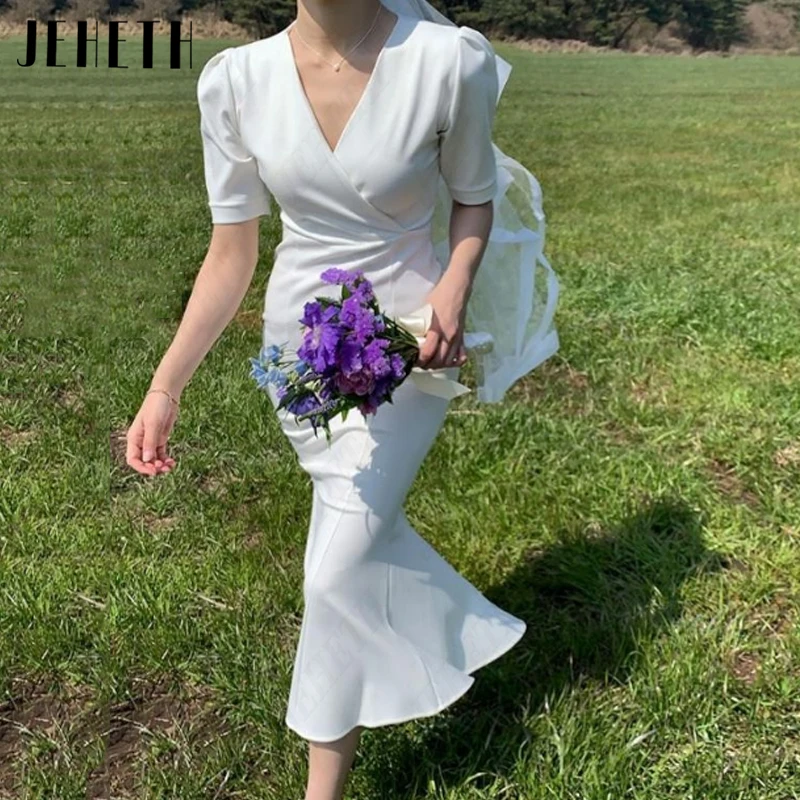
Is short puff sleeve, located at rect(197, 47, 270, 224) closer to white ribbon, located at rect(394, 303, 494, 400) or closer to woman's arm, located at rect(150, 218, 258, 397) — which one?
woman's arm, located at rect(150, 218, 258, 397)

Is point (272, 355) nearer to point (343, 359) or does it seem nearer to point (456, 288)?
point (343, 359)

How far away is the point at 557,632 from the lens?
296cm

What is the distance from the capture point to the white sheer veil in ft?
8.28

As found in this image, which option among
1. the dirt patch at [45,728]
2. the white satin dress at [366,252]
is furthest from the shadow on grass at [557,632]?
the dirt patch at [45,728]

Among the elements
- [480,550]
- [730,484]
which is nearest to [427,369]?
[480,550]

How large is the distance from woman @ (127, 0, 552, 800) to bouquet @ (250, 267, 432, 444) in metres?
0.09

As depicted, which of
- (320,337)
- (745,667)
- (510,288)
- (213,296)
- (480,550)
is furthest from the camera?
(480,550)

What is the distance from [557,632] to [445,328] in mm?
1254

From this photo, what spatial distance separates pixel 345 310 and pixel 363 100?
393 mm

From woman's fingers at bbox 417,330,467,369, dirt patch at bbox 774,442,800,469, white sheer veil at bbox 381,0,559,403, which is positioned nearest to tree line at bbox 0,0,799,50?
dirt patch at bbox 774,442,800,469

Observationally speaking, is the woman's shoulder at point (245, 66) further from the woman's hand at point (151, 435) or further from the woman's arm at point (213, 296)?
the woman's hand at point (151, 435)

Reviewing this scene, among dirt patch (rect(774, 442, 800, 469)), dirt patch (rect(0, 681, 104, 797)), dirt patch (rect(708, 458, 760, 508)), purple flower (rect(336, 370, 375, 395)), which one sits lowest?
dirt patch (rect(0, 681, 104, 797))

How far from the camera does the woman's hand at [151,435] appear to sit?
2279 mm

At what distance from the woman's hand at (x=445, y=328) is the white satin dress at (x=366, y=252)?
12 centimetres
